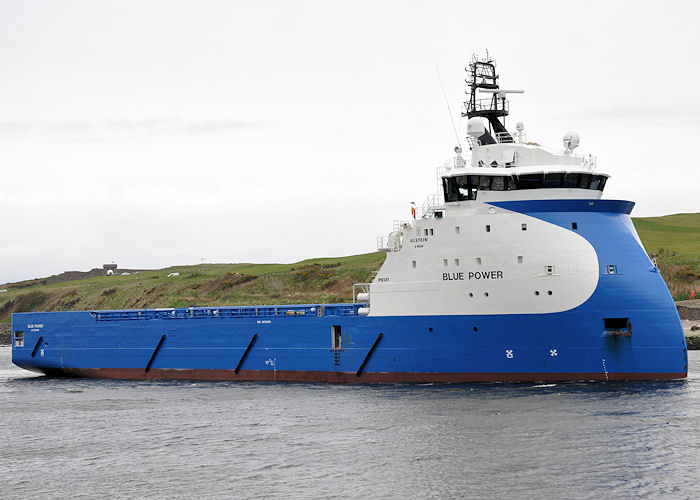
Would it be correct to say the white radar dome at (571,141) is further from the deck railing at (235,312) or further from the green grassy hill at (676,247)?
the green grassy hill at (676,247)

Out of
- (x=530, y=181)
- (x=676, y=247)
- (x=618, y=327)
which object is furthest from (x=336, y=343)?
(x=676, y=247)

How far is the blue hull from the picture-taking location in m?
29.5

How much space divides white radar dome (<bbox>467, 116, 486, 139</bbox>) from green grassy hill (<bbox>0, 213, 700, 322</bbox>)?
3889 cm

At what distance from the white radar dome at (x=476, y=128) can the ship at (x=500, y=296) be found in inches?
2.2

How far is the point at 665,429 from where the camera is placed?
76.2ft

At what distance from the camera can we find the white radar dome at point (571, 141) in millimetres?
32625

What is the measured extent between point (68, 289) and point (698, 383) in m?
95.7

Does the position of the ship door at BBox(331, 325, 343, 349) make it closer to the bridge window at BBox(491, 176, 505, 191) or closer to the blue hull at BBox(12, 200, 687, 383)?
the blue hull at BBox(12, 200, 687, 383)

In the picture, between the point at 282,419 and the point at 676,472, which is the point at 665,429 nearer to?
the point at 676,472

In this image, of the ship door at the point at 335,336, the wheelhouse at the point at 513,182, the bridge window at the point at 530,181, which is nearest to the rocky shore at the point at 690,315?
the wheelhouse at the point at 513,182

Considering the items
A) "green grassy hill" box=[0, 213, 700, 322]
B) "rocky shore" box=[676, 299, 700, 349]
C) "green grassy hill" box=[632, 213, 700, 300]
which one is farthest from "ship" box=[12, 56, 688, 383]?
"green grassy hill" box=[0, 213, 700, 322]

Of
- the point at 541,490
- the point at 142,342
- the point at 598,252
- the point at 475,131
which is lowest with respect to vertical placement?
the point at 541,490

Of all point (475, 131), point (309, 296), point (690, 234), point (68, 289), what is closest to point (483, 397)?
point (475, 131)

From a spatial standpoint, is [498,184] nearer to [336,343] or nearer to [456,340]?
[456,340]
